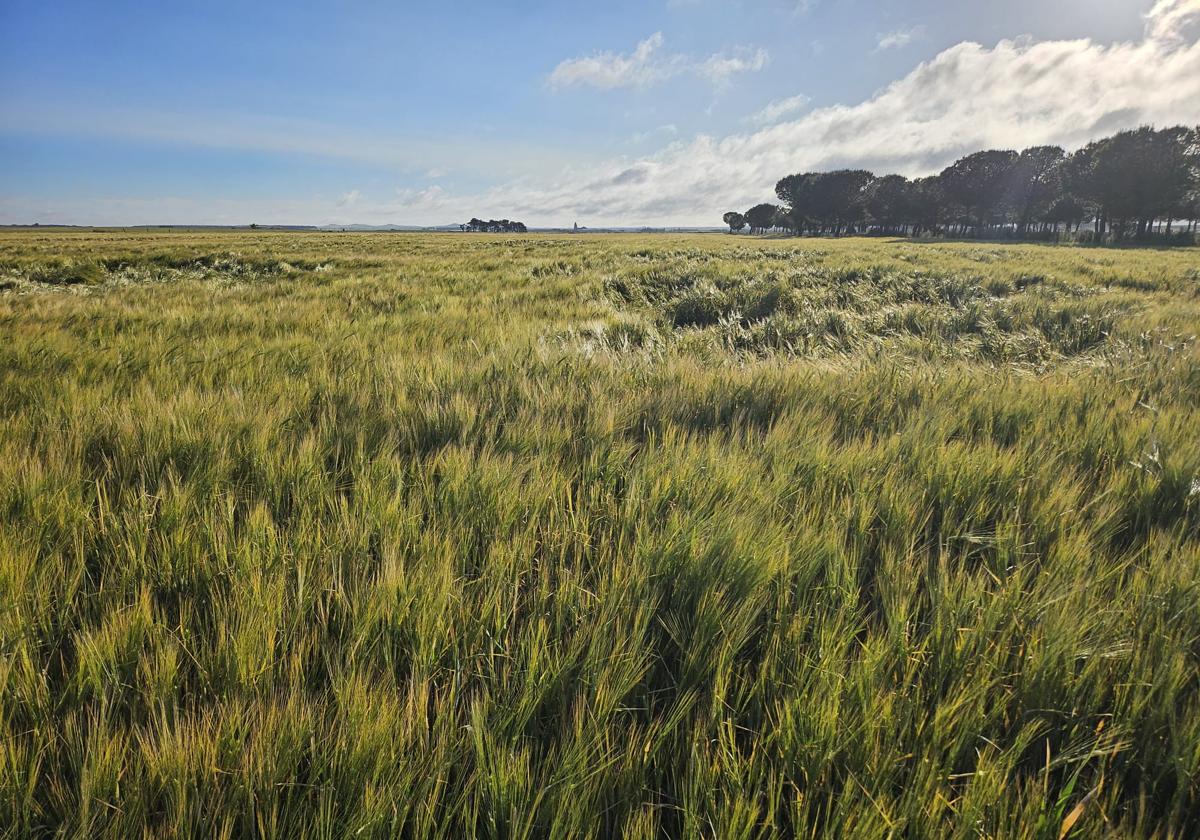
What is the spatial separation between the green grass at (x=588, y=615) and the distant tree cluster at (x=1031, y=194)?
73205mm

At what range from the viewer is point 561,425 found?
2570 mm

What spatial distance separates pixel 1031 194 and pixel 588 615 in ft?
302

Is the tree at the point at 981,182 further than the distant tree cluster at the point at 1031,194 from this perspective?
Yes

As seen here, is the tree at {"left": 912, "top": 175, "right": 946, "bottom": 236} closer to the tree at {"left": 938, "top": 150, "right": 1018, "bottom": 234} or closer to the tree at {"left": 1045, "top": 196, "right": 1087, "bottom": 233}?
the tree at {"left": 938, "top": 150, "right": 1018, "bottom": 234}

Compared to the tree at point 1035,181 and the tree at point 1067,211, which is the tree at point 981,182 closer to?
the tree at point 1035,181

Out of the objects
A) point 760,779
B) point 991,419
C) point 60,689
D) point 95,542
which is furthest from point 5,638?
point 991,419

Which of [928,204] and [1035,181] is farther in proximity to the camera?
[928,204]

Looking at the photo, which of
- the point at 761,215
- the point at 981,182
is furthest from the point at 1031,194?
Answer: the point at 761,215

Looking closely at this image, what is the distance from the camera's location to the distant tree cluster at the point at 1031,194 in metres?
49.8

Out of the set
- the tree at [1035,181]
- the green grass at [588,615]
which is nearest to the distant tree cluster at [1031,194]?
the tree at [1035,181]

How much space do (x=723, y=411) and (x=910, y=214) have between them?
326 ft

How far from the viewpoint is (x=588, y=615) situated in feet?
4.17

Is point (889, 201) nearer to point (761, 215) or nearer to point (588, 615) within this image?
point (761, 215)

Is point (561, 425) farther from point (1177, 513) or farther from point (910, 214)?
point (910, 214)
